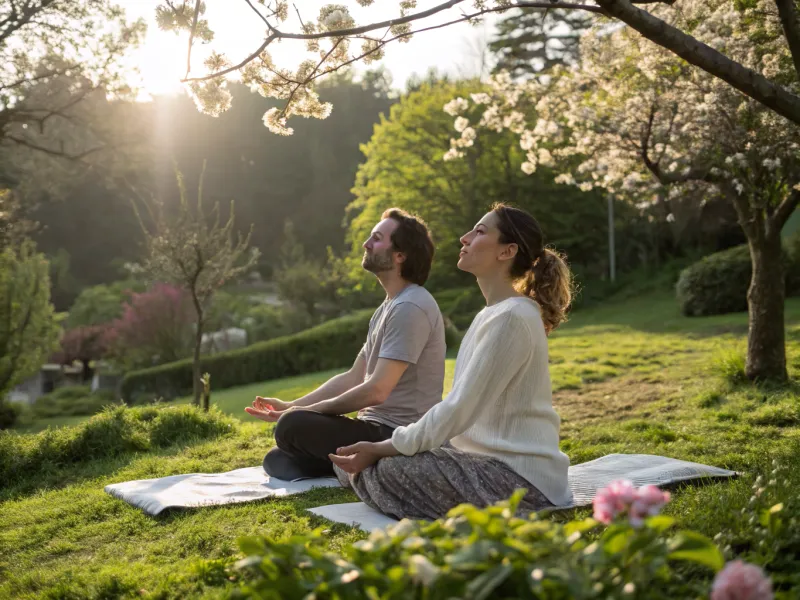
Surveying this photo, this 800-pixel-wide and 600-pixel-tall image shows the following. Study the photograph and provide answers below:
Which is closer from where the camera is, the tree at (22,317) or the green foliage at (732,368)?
the green foliage at (732,368)

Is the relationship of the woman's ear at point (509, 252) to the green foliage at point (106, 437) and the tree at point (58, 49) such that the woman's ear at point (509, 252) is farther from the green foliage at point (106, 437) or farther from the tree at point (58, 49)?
the tree at point (58, 49)

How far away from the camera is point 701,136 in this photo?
7.23 meters

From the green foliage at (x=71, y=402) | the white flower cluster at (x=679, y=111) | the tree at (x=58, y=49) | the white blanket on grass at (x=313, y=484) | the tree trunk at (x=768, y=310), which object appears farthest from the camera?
the green foliage at (x=71, y=402)

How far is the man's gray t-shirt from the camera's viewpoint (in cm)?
486

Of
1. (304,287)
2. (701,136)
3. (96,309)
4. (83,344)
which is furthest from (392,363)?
(96,309)

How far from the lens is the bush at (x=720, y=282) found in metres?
16.4

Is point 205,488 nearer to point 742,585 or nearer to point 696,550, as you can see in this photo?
point 696,550

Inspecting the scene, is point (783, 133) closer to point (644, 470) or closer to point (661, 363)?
point (644, 470)

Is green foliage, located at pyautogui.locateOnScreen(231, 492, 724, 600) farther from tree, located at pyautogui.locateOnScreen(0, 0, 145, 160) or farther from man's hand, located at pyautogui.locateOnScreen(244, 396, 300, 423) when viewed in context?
tree, located at pyautogui.locateOnScreen(0, 0, 145, 160)

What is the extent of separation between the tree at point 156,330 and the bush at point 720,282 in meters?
11.9

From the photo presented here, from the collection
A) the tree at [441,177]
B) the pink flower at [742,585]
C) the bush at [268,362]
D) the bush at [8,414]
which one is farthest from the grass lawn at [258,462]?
the tree at [441,177]

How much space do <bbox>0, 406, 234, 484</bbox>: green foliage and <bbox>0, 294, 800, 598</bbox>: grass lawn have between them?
19cm

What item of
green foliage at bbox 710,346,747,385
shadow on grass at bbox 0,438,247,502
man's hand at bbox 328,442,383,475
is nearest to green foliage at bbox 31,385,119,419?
shadow on grass at bbox 0,438,247,502

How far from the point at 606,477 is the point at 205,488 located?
8.25ft
